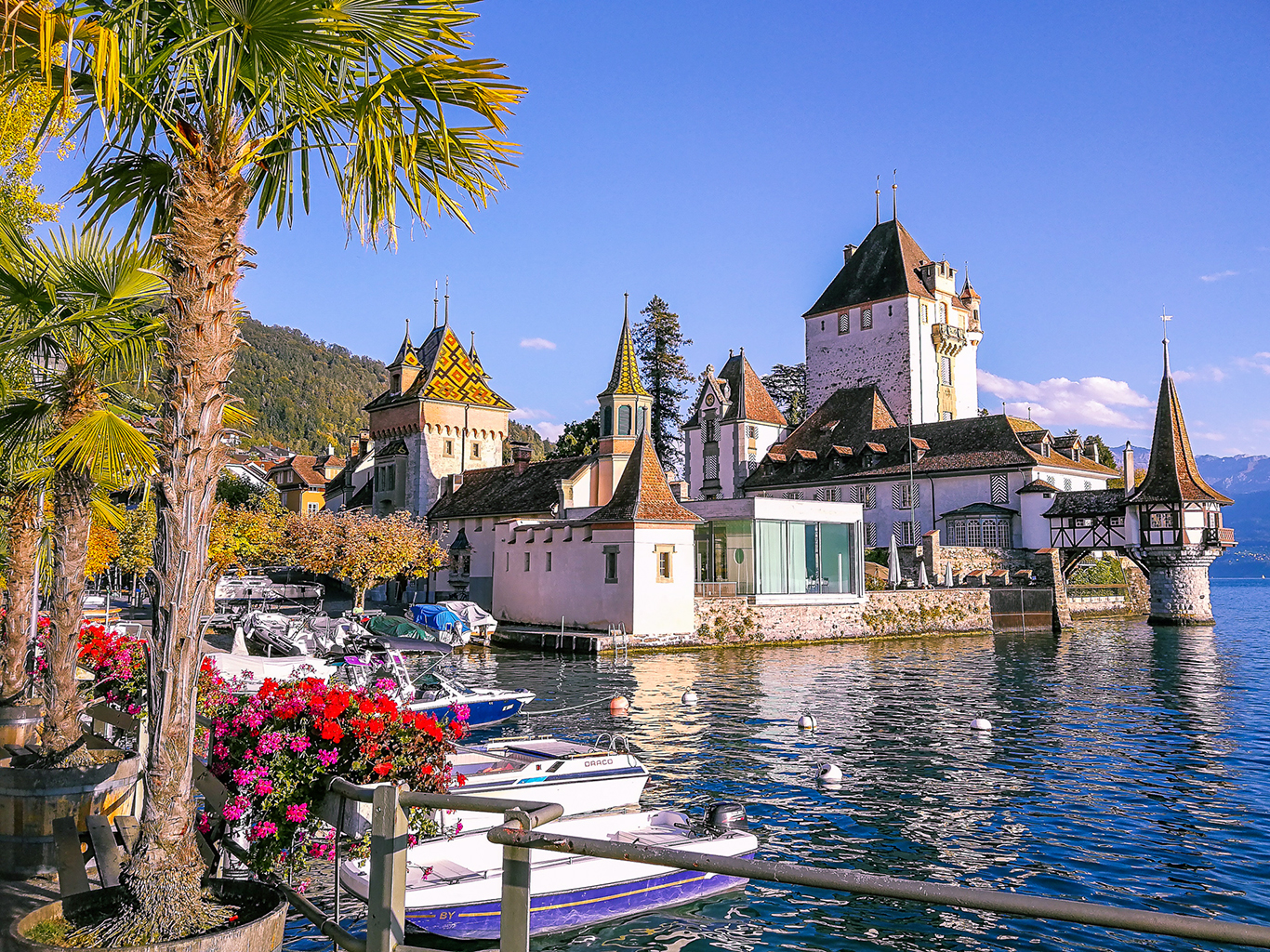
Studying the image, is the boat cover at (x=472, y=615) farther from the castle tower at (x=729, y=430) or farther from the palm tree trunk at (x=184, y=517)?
the palm tree trunk at (x=184, y=517)

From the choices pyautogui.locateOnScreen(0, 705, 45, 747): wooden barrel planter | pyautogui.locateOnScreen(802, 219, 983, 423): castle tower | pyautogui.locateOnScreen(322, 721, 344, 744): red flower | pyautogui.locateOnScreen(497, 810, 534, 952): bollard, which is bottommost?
Result: pyautogui.locateOnScreen(0, 705, 45, 747): wooden barrel planter

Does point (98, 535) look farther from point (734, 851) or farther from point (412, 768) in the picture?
point (412, 768)

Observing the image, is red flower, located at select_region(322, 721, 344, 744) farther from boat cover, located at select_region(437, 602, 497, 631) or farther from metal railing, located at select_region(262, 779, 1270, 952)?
boat cover, located at select_region(437, 602, 497, 631)

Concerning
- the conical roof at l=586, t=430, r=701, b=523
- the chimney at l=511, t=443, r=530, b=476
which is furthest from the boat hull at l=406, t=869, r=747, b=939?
the chimney at l=511, t=443, r=530, b=476

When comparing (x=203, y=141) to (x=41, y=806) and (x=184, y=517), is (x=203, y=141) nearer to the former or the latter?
(x=184, y=517)

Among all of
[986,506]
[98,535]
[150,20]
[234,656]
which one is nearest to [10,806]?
[150,20]

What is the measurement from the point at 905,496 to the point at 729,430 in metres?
15.0

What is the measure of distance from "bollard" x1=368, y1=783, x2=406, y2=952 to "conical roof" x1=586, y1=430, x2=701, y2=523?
36.7 metres

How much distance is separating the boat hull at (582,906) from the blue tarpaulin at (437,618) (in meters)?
27.9

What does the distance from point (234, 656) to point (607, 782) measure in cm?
A: 1265

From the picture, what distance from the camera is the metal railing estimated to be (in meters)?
2.87

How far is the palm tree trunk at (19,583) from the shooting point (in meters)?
10.2

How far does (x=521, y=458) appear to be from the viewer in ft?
189

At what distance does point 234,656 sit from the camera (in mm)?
23094
